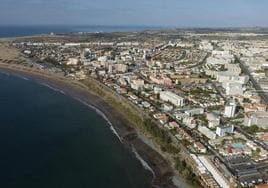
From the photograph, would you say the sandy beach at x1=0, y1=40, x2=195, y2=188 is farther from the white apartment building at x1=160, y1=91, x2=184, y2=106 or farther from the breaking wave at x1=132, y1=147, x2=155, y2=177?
the white apartment building at x1=160, y1=91, x2=184, y2=106

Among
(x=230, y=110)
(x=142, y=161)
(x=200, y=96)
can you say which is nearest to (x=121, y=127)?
(x=142, y=161)

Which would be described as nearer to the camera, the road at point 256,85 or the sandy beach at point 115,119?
the sandy beach at point 115,119

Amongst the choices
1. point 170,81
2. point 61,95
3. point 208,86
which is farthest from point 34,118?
point 208,86

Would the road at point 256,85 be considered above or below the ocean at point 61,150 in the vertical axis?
above

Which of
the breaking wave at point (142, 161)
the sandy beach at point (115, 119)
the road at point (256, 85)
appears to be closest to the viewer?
the sandy beach at point (115, 119)

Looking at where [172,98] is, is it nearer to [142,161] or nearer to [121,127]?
[121,127]

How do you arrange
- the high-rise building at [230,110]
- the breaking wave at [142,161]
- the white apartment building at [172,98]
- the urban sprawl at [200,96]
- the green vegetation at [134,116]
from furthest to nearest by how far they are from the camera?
the white apartment building at [172,98]
the high-rise building at [230,110]
the green vegetation at [134,116]
the urban sprawl at [200,96]
the breaking wave at [142,161]

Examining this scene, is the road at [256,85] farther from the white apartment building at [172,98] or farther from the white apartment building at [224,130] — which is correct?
the white apartment building at [224,130]

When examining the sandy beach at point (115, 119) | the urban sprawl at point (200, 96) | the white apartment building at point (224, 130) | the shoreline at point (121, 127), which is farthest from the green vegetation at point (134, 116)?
Answer: the white apartment building at point (224, 130)

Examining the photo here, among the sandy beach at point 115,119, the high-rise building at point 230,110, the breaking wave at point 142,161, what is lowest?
the breaking wave at point 142,161
